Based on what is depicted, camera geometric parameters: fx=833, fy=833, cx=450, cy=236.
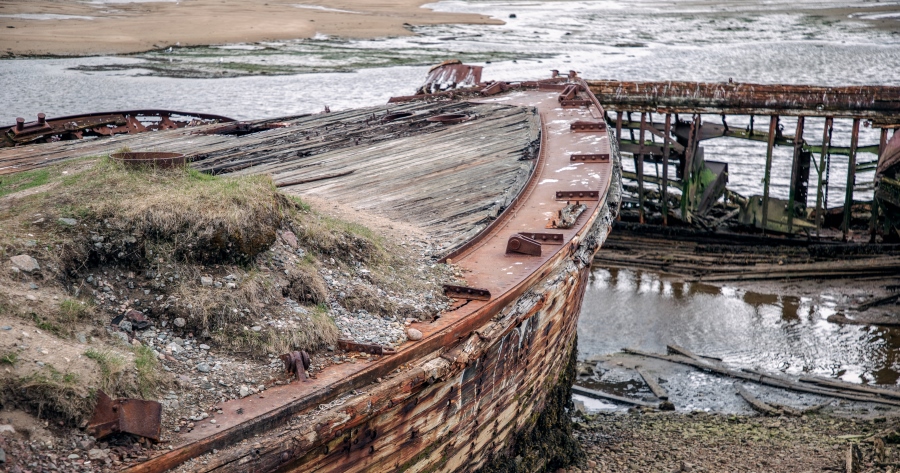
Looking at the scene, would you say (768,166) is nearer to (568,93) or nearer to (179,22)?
(568,93)

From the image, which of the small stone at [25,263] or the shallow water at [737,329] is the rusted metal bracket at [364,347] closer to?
the small stone at [25,263]

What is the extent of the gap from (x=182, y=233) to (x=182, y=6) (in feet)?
163

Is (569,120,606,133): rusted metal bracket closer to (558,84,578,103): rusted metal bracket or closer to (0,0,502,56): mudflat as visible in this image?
(558,84,578,103): rusted metal bracket

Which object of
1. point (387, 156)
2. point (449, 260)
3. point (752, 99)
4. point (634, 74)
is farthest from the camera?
point (634, 74)

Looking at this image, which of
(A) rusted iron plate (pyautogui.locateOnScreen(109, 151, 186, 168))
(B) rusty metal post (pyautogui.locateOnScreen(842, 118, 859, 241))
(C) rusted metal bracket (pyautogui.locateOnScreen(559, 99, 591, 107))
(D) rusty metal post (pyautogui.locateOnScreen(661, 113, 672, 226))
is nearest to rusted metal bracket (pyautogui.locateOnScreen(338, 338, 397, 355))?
(A) rusted iron plate (pyautogui.locateOnScreen(109, 151, 186, 168))

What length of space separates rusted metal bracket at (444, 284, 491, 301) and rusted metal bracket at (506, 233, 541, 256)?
1193 millimetres

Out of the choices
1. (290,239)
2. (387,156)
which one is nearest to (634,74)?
(387,156)

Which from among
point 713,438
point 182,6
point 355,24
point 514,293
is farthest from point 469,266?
point 182,6

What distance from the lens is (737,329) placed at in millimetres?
14273

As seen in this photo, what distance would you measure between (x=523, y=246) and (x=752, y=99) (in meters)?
11.6

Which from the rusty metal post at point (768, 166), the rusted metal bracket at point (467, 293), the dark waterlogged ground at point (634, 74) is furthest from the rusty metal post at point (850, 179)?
the rusted metal bracket at point (467, 293)

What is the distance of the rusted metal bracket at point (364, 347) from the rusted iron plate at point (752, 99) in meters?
13.9

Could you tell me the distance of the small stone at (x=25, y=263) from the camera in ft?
16.4

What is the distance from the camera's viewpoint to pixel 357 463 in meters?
5.32
